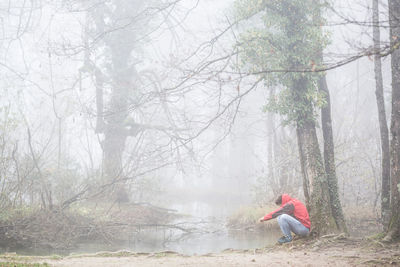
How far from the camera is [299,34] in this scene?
30.8 feet

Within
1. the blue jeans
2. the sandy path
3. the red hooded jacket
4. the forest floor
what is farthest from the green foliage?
the sandy path

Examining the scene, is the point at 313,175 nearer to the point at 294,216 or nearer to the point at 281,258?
the point at 294,216

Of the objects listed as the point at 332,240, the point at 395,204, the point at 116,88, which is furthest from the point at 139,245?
the point at 116,88

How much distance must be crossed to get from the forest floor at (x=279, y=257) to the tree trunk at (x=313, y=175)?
2.05 ft

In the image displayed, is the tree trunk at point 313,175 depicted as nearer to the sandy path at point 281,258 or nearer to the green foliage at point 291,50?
the green foliage at point 291,50

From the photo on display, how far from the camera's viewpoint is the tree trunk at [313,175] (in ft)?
28.1

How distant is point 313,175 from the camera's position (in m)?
8.95

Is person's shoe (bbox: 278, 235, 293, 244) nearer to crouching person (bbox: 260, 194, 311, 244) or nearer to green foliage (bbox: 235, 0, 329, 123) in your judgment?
crouching person (bbox: 260, 194, 311, 244)

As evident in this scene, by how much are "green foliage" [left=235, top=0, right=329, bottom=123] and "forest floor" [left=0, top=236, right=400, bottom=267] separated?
3289 mm

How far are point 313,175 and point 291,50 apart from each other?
129 inches

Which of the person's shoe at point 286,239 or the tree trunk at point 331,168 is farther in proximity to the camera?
the tree trunk at point 331,168

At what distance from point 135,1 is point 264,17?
9.44 metres

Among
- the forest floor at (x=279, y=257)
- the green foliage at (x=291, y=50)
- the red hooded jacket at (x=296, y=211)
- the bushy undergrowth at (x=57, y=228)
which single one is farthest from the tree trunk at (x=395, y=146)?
the bushy undergrowth at (x=57, y=228)

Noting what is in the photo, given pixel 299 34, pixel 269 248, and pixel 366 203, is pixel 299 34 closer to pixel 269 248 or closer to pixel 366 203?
pixel 269 248
